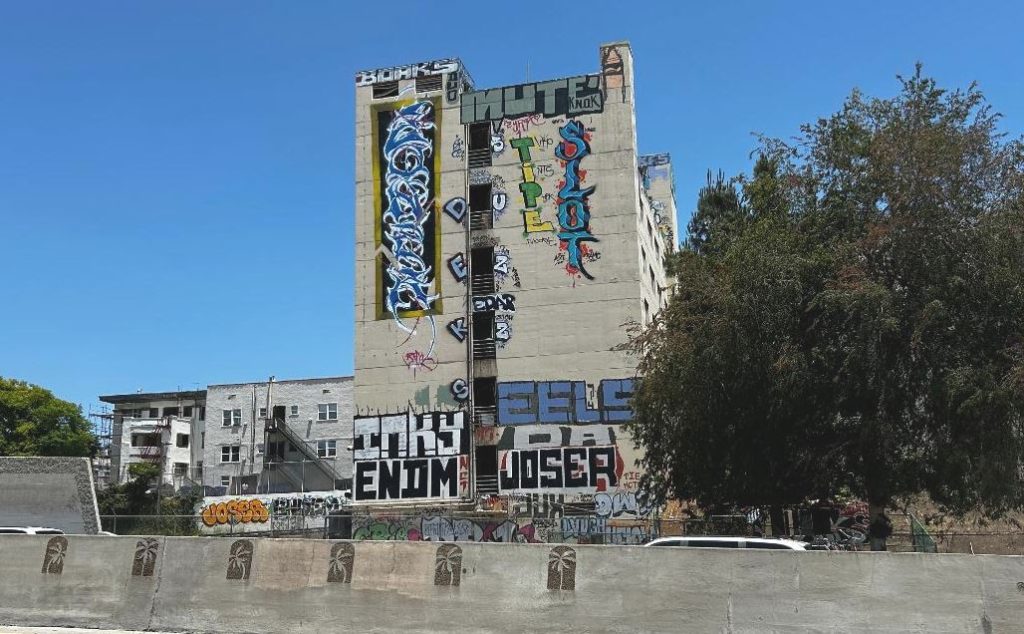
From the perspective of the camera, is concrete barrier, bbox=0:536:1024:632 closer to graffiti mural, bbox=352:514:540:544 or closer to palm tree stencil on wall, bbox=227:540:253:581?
palm tree stencil on wall, bbox=227:540:253:581

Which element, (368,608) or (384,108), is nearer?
(368,608)

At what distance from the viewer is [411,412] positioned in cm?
4684

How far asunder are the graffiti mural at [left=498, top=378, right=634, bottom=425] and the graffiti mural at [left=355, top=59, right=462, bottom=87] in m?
17.1

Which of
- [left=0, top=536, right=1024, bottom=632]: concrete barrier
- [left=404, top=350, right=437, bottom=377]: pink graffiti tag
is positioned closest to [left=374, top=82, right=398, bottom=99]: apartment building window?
[left=404, top=350, right=437, bottom=377]: pink graffiti tag

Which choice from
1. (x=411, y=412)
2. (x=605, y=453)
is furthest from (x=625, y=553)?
(x=411, y=412)

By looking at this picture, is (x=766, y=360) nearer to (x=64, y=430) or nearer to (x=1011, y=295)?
(x=1011, y=295)

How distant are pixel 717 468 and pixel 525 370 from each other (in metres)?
19.0

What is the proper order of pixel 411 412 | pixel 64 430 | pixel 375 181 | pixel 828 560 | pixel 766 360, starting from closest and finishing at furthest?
pixel 828 560 < pixel 766 360 < pixel 411 412 < pixel 375 181 < pixel 64 430

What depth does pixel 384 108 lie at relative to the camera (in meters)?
50.7

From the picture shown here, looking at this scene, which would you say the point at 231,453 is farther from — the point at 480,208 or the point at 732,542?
the point at 732,542

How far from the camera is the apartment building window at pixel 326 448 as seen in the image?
71812 mm

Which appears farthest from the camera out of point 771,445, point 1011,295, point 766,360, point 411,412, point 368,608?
point 411,412

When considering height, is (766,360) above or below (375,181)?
below

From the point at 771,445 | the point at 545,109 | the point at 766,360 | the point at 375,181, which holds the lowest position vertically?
the point at 771,445
